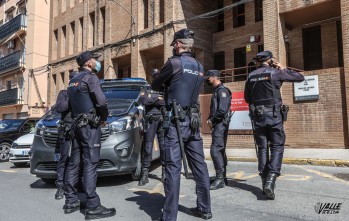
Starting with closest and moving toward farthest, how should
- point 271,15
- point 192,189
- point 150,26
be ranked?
point 192,189 → point 271,15 → point 150,26

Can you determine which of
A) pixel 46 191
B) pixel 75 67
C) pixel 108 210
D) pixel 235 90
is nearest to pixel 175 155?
pixel 108 210

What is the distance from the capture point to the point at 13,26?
26.7m

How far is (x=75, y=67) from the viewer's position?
68.0 feet

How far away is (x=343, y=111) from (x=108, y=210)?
8.69 metres

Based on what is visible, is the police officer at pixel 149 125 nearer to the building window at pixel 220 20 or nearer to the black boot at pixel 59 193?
the black boot at pixel 59 193

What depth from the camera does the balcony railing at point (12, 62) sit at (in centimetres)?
2583

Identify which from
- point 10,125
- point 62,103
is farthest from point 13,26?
point 62,103

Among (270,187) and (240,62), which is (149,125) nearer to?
(270,187)

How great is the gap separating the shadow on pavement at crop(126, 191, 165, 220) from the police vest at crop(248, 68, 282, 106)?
1.98 metres

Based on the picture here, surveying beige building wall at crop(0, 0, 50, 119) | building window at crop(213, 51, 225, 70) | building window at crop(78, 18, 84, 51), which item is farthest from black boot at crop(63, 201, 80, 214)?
beige building wall at crop(0, 0, 50, 119)

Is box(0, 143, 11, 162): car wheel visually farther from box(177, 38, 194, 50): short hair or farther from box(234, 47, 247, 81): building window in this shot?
box(234, 47, 247, 81): building window

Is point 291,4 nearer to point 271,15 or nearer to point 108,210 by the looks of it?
point 271,15

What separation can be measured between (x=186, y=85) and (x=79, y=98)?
143 cm

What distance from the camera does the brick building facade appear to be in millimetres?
10070
